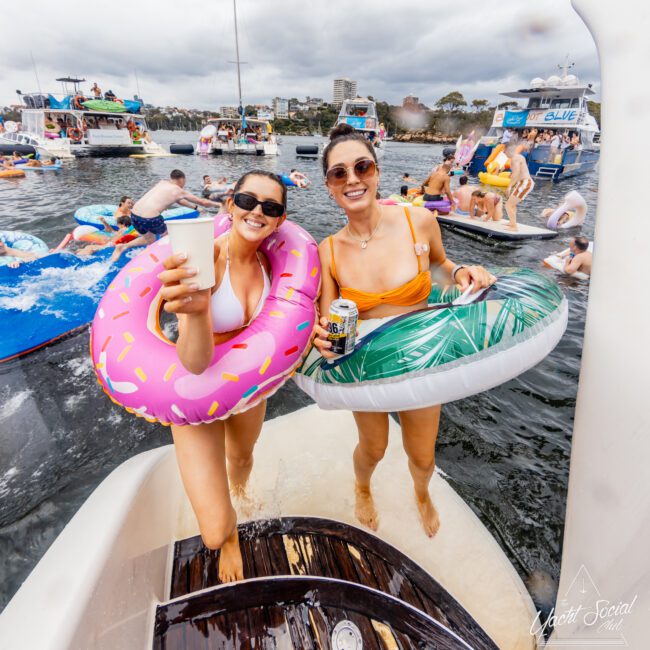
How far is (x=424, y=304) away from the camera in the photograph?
6.26 feet

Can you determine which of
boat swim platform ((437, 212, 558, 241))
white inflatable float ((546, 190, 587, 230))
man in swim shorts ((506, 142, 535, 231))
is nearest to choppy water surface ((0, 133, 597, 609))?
boat swim platform ((437, 212, 558, 241))

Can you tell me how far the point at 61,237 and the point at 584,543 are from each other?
11248mm

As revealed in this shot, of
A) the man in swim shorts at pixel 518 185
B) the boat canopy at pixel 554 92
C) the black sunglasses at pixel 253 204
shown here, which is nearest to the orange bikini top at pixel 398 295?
the black sunglasses at pixel 253 204

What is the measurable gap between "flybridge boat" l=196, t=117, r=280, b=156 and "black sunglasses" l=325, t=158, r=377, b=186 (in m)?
31.4

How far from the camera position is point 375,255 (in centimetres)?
184

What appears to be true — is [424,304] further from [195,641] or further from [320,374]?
[195,641]

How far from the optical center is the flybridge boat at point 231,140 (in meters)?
29.7

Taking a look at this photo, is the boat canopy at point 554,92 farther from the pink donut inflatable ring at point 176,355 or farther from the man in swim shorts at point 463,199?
the pink donut inflatable ring at point 176,355

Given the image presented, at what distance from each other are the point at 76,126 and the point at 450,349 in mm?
34057

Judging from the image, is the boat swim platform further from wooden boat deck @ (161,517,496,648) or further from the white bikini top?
the white bikini top

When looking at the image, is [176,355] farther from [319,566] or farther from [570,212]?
[570,212]

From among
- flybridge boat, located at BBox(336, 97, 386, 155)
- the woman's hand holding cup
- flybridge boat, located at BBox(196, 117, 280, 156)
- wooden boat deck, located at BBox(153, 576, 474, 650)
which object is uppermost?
flybridge boat, located at BBox(336, 97, 386, 155)

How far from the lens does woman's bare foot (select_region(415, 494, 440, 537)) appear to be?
2.29m

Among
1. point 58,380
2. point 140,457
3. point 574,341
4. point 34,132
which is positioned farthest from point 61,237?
point 34,132
